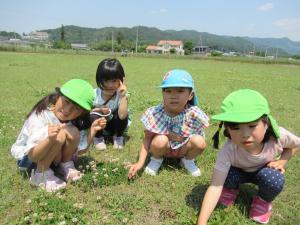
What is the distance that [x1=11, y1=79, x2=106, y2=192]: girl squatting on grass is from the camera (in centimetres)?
398

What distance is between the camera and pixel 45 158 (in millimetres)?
4164

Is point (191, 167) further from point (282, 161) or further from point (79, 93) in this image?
point (79, 93)

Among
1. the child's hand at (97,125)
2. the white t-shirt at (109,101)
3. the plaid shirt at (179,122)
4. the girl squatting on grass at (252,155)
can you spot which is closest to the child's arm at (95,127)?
the child's hand at (97,125)

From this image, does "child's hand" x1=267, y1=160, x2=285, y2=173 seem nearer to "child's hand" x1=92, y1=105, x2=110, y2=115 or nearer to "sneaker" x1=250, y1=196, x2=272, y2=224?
"sneaker" x1=250, y1=196, x2=272, y2=224

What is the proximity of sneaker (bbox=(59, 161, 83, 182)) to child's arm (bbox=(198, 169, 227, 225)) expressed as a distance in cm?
164

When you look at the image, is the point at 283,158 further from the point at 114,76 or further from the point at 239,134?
the point at 114,76

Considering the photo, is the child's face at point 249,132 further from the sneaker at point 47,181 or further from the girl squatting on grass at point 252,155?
the sneaker at point 47,181

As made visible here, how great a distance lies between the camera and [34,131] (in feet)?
13.5

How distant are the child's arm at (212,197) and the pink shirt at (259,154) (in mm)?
80

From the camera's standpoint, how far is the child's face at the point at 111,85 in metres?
5.61

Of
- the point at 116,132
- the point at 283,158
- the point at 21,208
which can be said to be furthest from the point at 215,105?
the point at 21,208

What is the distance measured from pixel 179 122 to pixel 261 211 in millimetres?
1618

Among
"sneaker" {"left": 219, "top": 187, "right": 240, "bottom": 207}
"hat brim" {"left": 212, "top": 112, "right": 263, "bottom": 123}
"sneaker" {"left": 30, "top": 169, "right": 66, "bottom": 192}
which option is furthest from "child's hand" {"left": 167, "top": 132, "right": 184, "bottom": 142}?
"hat brim" {"left": 212, "top": 112, "right": 263, "bottom": 123}

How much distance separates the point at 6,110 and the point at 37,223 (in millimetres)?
5800
